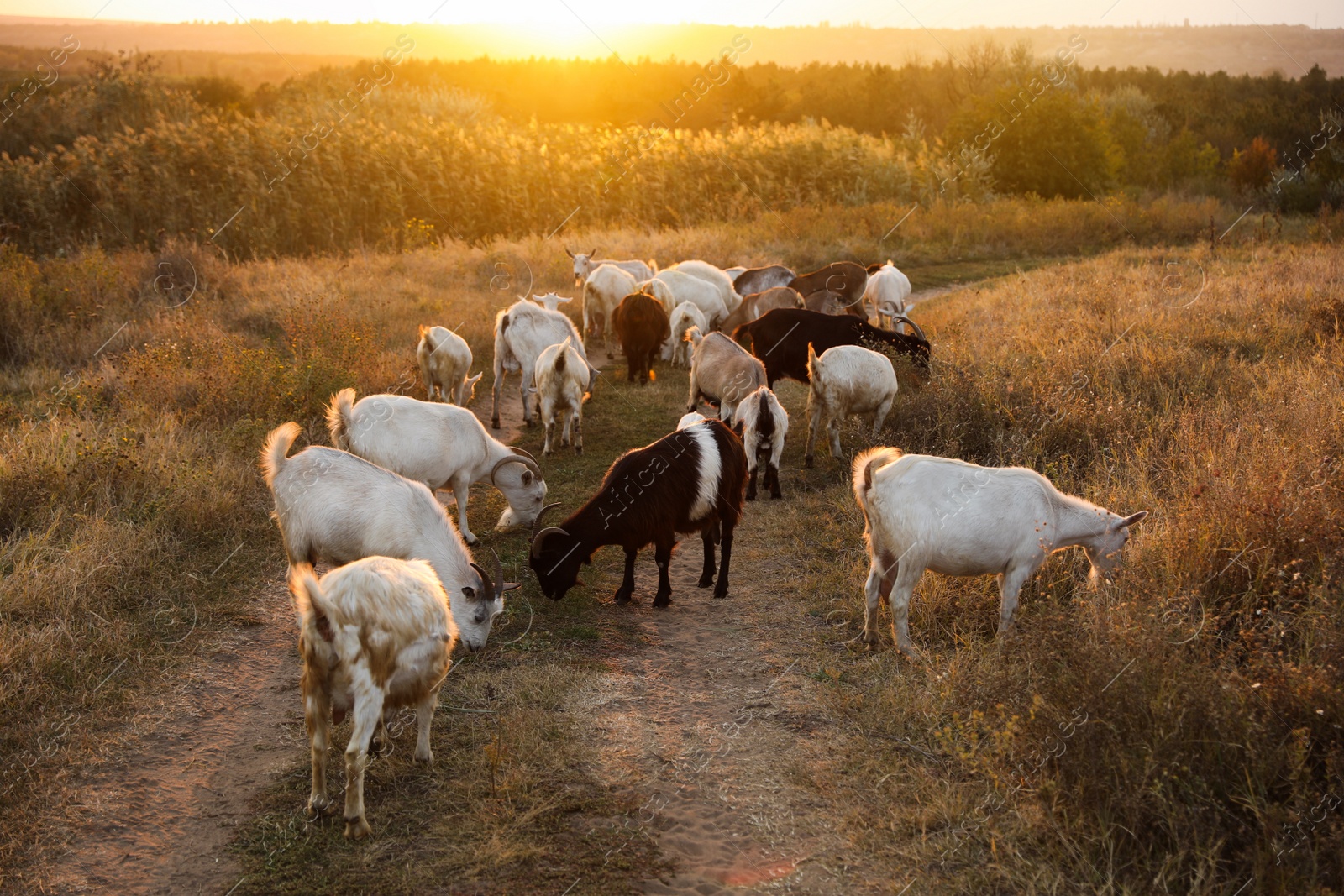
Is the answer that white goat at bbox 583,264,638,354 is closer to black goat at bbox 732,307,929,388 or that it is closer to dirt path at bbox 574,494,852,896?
black goat at bbox 732,307,929,388

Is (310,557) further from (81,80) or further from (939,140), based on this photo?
(939,140)

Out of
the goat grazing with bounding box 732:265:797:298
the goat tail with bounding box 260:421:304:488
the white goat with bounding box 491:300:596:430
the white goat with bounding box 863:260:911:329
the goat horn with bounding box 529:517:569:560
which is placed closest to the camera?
the goat tail with bounding box 260:421:304:488

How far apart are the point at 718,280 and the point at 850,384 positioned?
5.84 m

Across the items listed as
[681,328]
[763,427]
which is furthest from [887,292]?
[763,427]

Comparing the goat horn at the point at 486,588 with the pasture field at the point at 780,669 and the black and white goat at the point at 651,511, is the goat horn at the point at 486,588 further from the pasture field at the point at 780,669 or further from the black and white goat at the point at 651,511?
the black and white goat at the point at 651,511

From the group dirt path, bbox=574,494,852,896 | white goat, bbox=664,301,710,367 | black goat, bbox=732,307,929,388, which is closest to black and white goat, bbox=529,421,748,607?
dirt path, bbox=574,494,852,896

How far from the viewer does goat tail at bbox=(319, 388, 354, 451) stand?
661 centimetres

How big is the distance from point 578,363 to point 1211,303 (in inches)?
319

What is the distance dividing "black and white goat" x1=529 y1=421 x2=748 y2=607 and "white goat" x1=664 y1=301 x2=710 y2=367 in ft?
20.2

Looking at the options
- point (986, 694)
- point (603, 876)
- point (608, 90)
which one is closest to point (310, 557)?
point (603, 876)

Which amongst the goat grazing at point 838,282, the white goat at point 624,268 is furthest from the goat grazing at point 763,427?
the white goat at point 624,268

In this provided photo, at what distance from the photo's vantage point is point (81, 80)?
22.3 meters

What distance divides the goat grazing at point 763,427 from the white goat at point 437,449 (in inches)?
73.0

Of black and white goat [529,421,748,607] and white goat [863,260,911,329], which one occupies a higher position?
white goat [863,260,911,329]
